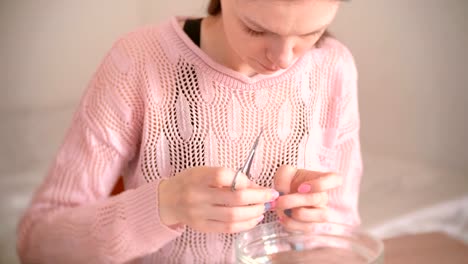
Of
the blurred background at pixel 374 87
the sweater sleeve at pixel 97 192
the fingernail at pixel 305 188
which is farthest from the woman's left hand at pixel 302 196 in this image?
the blurred background at pixel 374 87

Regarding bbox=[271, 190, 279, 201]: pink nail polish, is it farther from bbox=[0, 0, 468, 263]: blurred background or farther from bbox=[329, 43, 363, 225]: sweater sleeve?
bbox=[0, 0, 468, 263]: blurred background

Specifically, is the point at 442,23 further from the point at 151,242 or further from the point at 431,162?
the point at 151,242

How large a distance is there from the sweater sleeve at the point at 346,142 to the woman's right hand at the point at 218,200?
9.9 inches

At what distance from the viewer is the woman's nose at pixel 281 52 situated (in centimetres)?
71

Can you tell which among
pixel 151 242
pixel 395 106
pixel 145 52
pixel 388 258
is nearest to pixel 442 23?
pixel 395 106

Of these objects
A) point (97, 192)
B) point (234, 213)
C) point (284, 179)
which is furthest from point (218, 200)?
point (97, 192)

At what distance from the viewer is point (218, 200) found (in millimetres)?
707

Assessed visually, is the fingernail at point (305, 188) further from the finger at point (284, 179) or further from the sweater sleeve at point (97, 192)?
the sweater sleeve at point (97, 192)

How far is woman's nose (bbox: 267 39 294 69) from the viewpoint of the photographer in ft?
2.31

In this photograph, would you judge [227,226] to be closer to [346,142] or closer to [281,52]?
[281,52]

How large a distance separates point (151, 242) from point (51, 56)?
747mm

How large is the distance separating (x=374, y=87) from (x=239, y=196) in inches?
33.1

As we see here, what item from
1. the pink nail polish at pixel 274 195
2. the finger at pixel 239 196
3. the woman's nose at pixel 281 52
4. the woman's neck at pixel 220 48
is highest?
the woman's nose at pixel 281 52

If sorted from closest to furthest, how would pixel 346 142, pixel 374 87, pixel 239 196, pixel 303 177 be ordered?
pixel 239 196 → pixel 303 177 → pixel 346 142 → pixel 374 87
